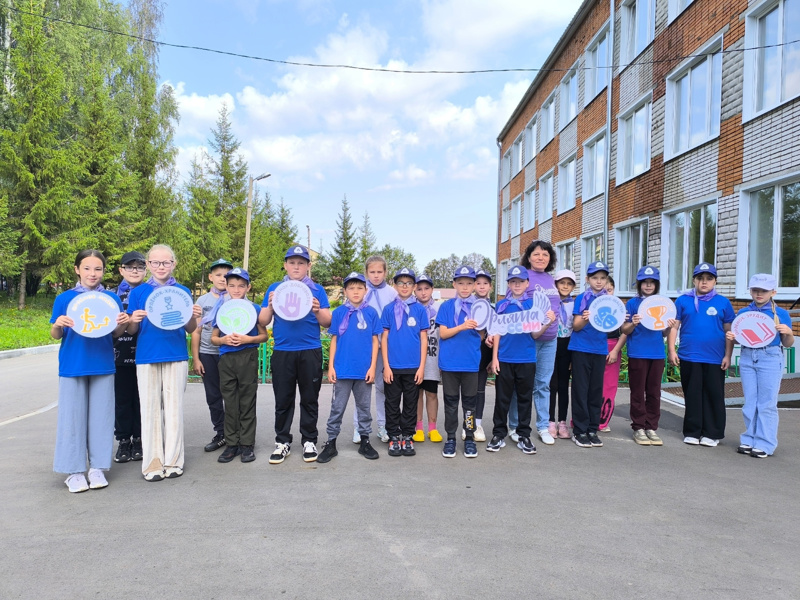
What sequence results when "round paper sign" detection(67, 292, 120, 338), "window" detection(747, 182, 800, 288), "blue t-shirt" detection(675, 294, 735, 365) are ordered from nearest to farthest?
"round paper sign" detection(67, 292, 120, 338), "blue t-shirt" detection(675, 294, 735, 365), "window" detection(747, 182, 800, 288)

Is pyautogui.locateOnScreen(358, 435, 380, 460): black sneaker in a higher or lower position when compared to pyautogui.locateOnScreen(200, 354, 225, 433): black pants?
lower

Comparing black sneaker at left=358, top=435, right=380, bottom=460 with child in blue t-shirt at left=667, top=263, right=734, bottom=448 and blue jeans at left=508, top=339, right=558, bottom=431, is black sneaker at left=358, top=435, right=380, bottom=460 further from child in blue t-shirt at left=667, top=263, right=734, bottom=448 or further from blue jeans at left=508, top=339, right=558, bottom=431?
child in blue t-shirt at left=667, top=263, right=734, bottom=448

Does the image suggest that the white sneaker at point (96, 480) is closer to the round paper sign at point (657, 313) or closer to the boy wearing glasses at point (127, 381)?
the boy wearing glasses at point (127, 381)

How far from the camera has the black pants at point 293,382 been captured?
16.0 ft

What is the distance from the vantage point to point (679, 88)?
1292cm

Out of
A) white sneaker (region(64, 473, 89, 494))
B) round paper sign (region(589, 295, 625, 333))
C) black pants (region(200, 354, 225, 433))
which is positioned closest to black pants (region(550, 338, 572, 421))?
round paper sign (region(589, 295, 625, 333))

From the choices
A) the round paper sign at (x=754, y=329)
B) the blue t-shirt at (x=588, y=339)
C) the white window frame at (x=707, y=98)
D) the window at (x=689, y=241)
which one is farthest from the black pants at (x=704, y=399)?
the white window frame at (x=707, y=98)

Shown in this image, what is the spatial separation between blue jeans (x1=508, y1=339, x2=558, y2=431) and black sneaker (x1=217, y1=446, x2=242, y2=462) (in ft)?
9.57

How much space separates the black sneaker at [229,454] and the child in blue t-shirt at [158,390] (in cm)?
44

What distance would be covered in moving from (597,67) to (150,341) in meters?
17.1

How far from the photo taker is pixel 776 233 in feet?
31.2

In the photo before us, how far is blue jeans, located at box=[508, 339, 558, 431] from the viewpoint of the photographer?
5.68m

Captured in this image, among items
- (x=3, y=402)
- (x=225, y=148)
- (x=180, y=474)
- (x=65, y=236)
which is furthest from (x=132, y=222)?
(x=180, y=474)

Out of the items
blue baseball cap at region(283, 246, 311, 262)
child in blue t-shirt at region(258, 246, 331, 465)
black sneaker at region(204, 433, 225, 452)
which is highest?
blue baseball cap at region(283, 246, 311, 262)
